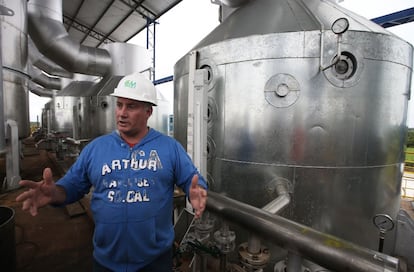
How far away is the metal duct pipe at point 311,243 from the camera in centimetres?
104

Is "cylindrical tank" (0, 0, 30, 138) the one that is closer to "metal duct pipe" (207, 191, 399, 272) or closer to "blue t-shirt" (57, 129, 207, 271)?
"blue t-shirt" (57, 129, 207, 271)

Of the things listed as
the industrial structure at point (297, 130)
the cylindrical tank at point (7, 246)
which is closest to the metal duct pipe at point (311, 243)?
the industrial structure at point (297, 130)

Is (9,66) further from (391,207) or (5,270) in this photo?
(391,207)

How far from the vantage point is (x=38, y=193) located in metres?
1.14

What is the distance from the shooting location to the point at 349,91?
186 cm

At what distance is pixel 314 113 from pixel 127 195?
1599mm

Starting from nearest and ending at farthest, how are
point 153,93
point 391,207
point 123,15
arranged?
point 153,93
point 391,207
point 123,15

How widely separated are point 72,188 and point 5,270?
1053mm

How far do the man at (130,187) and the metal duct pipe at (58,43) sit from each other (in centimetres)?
533

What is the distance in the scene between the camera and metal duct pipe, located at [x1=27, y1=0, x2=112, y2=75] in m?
4.88

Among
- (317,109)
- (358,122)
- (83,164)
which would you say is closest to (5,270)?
(83,164)

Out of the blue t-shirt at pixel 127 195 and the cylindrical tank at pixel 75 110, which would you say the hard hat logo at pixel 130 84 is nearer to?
the blue t-shirt at pixel 127 195

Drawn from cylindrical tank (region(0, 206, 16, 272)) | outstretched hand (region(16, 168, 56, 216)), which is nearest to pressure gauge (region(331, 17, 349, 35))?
outstretched hand (region(16, 168, 56, 216))

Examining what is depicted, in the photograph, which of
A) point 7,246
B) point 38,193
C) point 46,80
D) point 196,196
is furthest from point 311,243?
point 46,80
